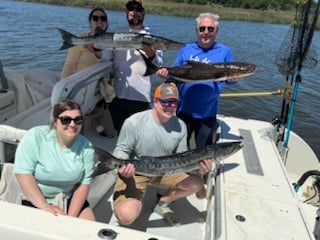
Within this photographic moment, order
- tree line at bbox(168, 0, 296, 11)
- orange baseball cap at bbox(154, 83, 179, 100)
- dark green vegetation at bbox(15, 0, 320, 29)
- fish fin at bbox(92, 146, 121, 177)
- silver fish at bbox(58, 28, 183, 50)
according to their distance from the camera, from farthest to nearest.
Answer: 1. tree line at bbox(168, 0, 296, 11)
2. dark green vegetation at bbox(15, 0, 320, 29)
3. silver fish at bbox(58, 28, 183, 50)
4. orange baseball cap at bbox(154, 83, 179, 100)
5. fish fin at bbox(92, 146, 121, 177)

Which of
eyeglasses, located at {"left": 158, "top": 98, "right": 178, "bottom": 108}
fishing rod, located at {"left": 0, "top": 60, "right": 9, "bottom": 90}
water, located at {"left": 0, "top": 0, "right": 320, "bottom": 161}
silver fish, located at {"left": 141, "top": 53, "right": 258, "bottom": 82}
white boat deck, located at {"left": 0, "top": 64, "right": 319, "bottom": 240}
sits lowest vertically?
water, located at {"left": 0, "top": 0, "right": 320, "bottom": 161}

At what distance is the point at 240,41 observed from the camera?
2141 centimetres

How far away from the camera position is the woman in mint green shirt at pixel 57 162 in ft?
8.64

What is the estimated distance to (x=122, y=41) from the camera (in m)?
3.76

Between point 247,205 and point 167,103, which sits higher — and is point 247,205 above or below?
below

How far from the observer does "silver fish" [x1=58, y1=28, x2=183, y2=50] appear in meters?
3.73

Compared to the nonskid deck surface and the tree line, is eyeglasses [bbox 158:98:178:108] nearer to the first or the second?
the nonskid deck surface

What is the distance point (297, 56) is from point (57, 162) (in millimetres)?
3057

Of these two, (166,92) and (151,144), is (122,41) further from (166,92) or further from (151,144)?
(151,144)

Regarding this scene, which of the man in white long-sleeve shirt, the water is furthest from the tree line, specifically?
the man in white long-sleeve shirt

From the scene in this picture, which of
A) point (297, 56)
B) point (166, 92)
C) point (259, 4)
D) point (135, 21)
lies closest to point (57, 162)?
point (166, 92)

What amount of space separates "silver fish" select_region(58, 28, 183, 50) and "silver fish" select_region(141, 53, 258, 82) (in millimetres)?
340

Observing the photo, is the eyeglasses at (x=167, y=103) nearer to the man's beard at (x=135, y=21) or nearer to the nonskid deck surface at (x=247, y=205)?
the nonskid deck surface at (x=247, y=205)

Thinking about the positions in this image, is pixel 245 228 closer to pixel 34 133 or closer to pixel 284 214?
pixel 284 214
